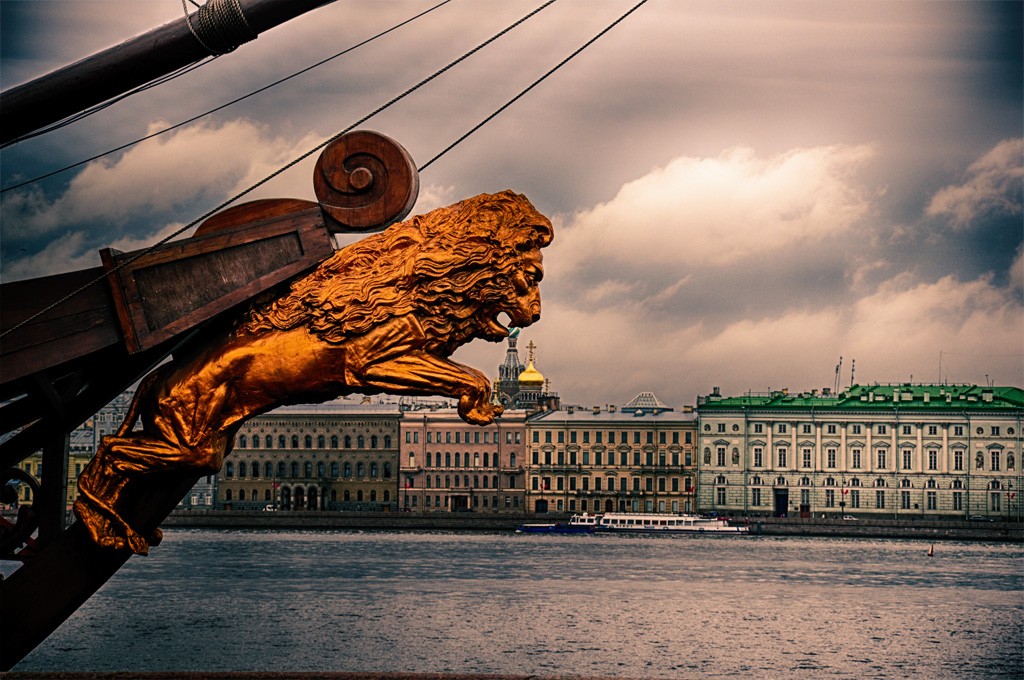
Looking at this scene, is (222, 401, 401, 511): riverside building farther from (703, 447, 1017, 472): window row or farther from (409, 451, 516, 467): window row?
(703, 447, 1017, 472): window row

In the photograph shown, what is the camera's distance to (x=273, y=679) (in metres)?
6.05

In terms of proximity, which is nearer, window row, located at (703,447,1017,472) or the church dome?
window row, located at (703,447,1017,472)

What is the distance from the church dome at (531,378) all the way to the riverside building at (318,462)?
891cm


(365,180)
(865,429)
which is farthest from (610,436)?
(365,180)

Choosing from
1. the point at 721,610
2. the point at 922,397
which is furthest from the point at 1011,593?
the point at 922,397

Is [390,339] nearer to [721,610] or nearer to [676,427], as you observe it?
[721,610]

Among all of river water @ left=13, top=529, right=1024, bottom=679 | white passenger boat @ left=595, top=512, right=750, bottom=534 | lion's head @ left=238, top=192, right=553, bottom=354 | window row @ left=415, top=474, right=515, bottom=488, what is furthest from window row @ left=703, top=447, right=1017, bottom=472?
lion's head @ left=238, top=192, right=553, bottom=354

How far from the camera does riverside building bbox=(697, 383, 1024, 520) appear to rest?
76.5 meters

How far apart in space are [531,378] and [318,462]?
1339 cm

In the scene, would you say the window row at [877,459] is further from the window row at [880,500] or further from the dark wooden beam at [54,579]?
the dark wooden beam at [54,579]

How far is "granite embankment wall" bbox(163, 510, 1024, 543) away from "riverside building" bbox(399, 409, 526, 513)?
9.81 feet

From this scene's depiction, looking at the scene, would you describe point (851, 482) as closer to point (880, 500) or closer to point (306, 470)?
point (880, 500)

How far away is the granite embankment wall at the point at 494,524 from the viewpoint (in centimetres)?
7275

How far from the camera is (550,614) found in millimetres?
35781
